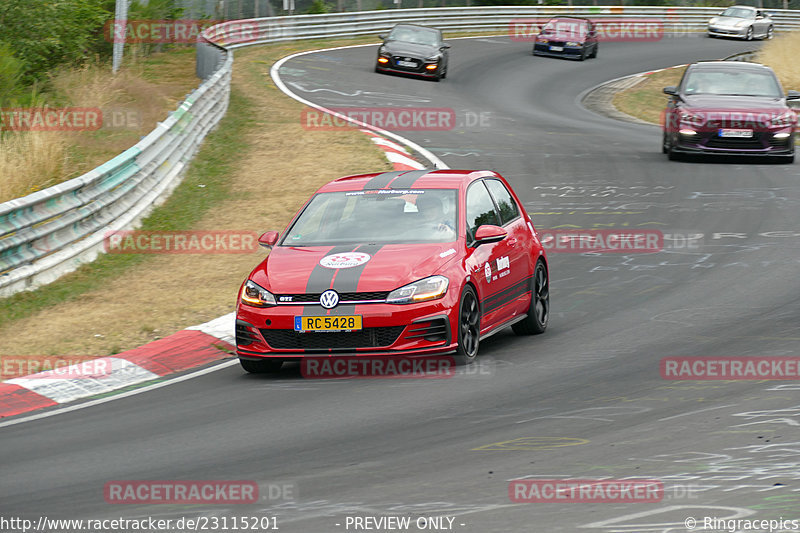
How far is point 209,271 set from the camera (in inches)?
545

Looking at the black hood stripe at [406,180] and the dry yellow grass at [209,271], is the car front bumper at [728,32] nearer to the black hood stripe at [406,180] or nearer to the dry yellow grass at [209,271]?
the dry yellow grass at [209,271]

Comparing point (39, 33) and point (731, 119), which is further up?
point (39, 33)

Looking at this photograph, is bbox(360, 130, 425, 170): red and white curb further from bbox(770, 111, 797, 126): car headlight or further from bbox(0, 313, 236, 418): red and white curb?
bbox(0, 313, 236, 418): red and white curb

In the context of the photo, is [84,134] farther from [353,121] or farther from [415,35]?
[415,35]

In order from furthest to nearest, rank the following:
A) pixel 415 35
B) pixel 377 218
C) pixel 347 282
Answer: pixel 415 35 → pixel 377 218 → pixel 347 282

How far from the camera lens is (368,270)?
30.8ft

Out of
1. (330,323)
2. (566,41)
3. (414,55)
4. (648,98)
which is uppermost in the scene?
(330,323)

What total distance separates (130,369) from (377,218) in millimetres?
2371

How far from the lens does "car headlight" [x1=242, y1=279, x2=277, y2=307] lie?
9398 mm

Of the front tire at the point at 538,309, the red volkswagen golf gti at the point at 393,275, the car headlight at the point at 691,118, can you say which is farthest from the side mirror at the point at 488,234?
the car headlight at the point at 691,118

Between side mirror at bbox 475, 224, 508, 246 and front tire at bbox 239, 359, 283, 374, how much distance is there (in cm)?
188

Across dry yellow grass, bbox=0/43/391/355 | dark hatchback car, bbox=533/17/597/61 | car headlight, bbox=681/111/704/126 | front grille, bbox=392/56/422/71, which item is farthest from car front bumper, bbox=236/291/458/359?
dark hatchback car, bbox=533/17/597/61

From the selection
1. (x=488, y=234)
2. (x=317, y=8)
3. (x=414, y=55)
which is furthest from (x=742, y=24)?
(x=488, y=234)

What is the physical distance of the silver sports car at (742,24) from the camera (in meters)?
54.0
